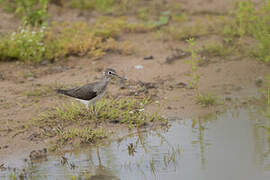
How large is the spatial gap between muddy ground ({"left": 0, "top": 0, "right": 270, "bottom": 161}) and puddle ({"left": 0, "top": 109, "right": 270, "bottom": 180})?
0.73 meters

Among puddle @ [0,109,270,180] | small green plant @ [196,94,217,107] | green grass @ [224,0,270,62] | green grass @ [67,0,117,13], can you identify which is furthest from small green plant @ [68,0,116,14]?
puddle @ [0,109,270,180]

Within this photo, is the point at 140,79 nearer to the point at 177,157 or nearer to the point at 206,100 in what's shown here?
the point at 206,100

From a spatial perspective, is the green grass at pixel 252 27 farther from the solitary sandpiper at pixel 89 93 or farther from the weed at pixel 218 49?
the solitary sandpiper at pixel 89 93

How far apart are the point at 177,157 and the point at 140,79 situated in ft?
11.1

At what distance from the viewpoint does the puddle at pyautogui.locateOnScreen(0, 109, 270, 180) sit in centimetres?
630

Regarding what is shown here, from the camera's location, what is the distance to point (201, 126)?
26.1 feet

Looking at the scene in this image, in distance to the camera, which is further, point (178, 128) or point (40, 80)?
point (40, 80)

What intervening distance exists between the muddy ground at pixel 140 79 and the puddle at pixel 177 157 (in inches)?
28.8

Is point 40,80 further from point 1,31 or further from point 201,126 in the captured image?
point 201,126

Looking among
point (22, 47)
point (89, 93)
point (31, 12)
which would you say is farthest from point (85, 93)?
point (31, 12)

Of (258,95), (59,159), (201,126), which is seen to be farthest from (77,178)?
(258,95)

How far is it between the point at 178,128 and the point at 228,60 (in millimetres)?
3051

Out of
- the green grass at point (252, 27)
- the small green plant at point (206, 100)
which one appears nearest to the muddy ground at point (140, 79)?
the small green plant at point (206, 100)

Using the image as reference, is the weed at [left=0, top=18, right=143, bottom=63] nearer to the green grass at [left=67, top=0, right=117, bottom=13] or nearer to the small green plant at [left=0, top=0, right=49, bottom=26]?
the small green plant at [left=0, top=0, right=49, bottom=26]
